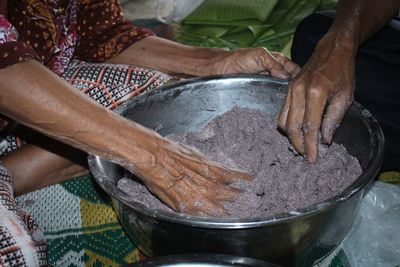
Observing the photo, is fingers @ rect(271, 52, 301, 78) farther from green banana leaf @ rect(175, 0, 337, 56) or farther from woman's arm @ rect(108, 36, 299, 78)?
green banana leaf @ rect(175, 0, 337, 56)

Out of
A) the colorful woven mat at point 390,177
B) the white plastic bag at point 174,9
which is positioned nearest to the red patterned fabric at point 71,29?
the colorful woven mat at point 390,177

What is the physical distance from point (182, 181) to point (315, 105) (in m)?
0.36

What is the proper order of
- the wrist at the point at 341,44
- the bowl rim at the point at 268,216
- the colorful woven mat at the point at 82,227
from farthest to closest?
the colorful woven mat at the point at 82,227 < the wrist at the point at 341,44 < the bowl rim at the point at 268,216

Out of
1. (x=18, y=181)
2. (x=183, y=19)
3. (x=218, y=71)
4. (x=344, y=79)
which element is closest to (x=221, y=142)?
(x=218, y=71)

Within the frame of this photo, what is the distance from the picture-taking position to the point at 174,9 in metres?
3.35

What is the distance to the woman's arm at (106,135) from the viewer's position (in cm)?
120

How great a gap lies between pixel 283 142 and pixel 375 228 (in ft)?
1.17

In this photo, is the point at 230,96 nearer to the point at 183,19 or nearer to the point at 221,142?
the point at 221,142

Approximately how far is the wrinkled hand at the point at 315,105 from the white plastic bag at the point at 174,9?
2004 mm

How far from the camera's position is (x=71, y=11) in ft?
6.13

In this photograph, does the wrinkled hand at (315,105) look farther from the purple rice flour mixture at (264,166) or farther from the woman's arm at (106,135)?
the woman's arm at (106,135)

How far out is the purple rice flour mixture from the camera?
1308 mm

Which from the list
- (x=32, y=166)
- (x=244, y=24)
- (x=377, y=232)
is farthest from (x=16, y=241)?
(x=244, y=24)

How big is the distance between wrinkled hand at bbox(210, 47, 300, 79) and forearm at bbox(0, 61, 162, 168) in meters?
0.53
